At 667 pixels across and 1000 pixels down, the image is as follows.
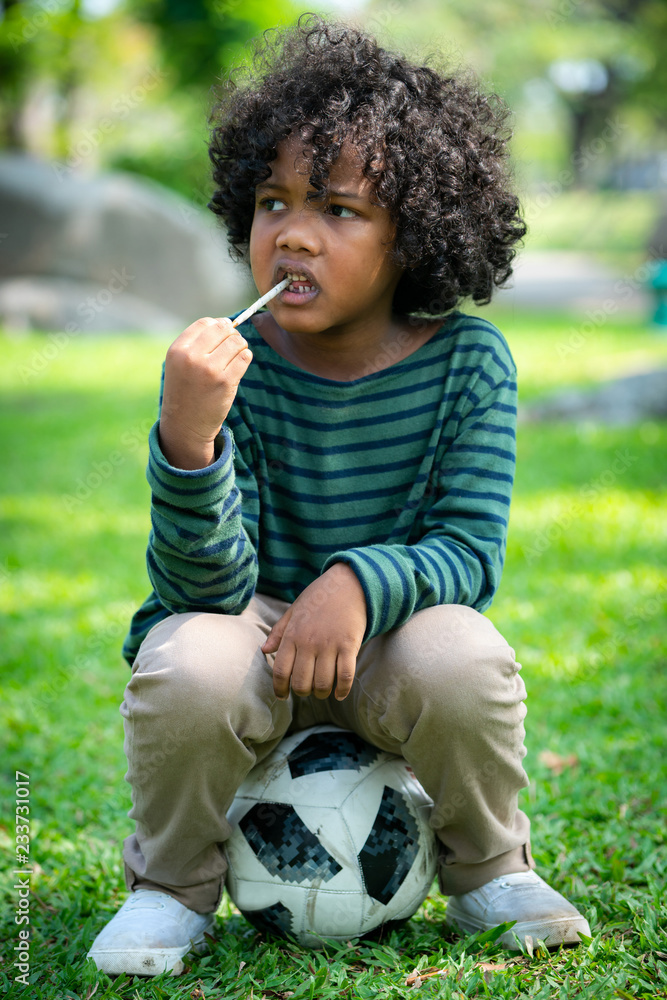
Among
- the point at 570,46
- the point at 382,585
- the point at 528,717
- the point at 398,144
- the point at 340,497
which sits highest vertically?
the point at 570,46

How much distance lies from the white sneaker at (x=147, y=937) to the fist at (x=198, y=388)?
0.87m

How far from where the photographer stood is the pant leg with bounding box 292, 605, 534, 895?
73.1 inches

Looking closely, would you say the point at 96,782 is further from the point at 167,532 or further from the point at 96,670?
the point at 167,532

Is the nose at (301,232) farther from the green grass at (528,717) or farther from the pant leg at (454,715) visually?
the green grass at (528,717)

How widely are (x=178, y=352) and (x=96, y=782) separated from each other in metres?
1.62

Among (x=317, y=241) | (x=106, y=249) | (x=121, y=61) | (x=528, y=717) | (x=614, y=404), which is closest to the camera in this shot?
(x=317, y=241)

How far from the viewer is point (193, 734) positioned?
6.01ft

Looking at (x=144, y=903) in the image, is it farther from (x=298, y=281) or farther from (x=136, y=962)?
(x=298, y=281)


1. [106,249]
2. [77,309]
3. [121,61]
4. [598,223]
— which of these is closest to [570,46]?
[598,223]

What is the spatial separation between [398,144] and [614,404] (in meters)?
5.45

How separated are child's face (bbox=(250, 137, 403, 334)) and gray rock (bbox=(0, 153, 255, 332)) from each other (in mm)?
9012

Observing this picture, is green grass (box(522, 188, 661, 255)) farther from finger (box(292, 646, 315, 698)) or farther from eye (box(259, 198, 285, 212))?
finger (box(292, 646, 315, 698))

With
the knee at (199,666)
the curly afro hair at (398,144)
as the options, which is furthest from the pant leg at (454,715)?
the curly afro hair at (398,144)

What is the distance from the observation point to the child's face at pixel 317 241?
2023 mm
